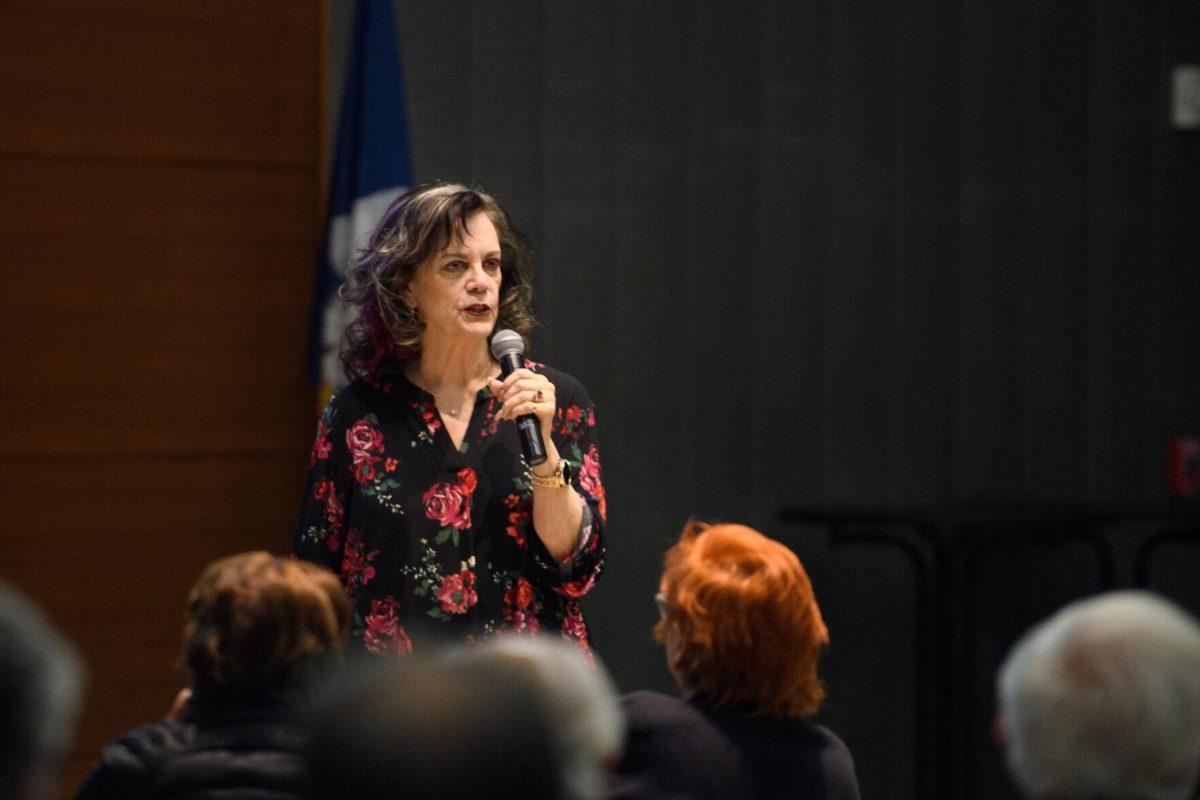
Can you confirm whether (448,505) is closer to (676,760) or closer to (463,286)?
(463,286)

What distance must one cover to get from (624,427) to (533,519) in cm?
173

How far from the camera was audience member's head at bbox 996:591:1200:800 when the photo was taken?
1.29 meters

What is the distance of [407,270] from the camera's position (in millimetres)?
2594

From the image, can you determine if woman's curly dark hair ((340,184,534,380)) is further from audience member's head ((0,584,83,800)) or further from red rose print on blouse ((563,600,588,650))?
audience member's head ((0,584,83,800))

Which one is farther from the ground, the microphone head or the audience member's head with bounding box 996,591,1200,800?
the microphone head

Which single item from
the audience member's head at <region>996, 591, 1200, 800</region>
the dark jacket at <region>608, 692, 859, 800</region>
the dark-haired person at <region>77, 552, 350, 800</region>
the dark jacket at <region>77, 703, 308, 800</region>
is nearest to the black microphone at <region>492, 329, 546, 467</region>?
the dark jacket at <region>608, 692, 859, 800</region>

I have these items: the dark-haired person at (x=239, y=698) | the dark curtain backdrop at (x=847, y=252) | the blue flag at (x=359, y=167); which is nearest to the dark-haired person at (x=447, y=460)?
the dark-haired person at (x=239, y=698)

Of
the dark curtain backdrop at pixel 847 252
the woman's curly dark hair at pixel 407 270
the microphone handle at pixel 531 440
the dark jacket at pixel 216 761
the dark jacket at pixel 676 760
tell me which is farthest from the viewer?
the dark curtain backdrop at pixel 847 252

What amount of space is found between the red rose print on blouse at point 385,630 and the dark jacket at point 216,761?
27.5 inches

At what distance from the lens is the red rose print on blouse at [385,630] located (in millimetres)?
2426

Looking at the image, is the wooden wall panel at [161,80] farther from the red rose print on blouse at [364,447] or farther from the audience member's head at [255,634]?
the audience member's head at [255,634]

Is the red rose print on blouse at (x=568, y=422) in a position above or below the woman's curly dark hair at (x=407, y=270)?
below

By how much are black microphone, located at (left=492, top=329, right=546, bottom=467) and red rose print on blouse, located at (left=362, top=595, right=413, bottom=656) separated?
0.33 metres

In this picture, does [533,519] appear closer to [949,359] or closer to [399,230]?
[399,230]
